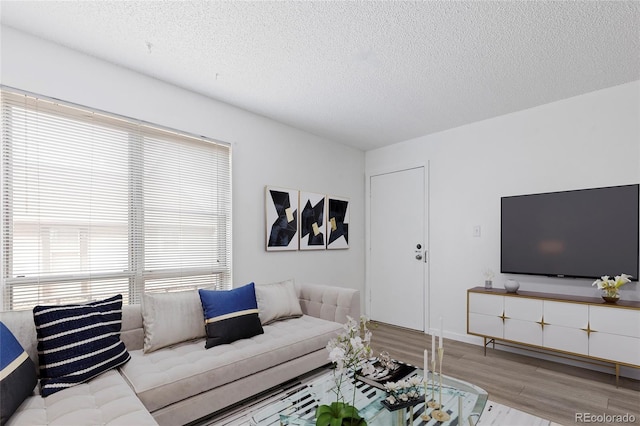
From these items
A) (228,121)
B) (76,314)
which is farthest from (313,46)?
(76,314)

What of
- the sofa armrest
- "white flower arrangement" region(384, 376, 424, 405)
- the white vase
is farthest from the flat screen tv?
"white flower arrangement" region(384, 376, 424, 405)

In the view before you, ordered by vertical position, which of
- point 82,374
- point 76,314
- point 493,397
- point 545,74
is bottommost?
point 493,397

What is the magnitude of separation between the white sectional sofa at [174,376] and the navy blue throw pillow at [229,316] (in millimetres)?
63

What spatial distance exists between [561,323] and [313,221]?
2699 mm

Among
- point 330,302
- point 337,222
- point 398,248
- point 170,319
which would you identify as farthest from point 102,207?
point 398,248

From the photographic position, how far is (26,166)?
223cm

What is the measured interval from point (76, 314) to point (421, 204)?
378cm

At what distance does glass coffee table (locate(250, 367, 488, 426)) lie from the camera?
163 cm

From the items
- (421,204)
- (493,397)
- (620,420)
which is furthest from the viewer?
(421,204)

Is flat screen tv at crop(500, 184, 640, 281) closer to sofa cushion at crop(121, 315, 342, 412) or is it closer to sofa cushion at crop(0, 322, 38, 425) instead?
sofa cushion at crop(121, 315, 342, 412)

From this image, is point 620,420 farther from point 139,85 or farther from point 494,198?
point 139,85

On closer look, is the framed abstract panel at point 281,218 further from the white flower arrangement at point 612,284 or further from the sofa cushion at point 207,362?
the white flower arrangement at point 612,284

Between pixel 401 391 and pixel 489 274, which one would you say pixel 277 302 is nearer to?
pixel 401 391

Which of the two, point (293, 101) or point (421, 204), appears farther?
point (421, 204)
